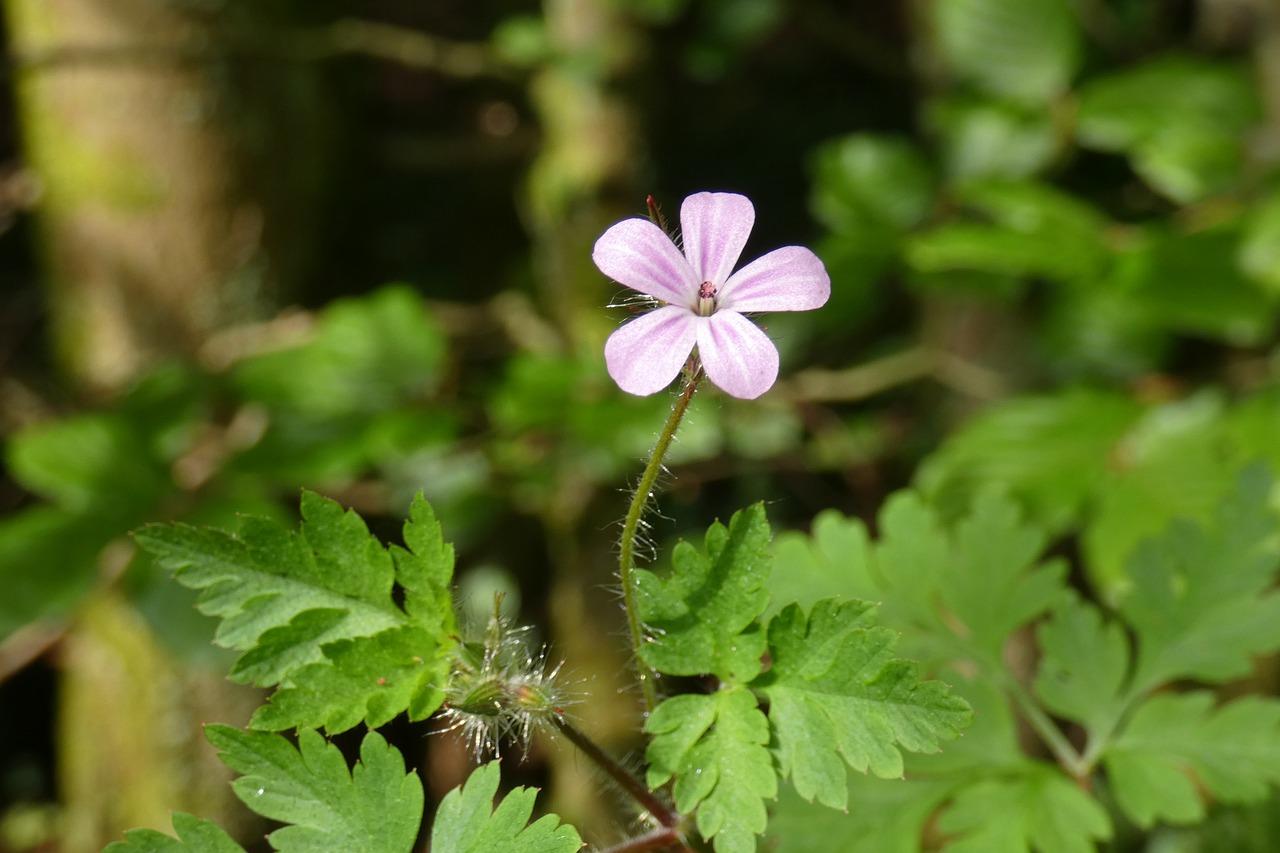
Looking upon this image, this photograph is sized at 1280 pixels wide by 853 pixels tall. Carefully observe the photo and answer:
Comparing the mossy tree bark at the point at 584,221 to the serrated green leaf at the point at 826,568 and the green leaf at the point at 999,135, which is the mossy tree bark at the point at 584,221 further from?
the serrated green leaf at the point at 826,568

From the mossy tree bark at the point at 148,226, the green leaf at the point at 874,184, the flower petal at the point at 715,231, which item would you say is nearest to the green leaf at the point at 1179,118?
the green leaf at the point at 874,184

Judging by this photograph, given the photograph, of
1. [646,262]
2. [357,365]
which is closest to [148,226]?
[357,365]

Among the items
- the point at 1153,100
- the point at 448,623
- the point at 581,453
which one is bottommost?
the point at 448,623

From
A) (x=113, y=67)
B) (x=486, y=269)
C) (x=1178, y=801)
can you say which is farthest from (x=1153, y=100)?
(x=113, y=67)

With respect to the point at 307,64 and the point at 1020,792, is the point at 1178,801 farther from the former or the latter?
the point at 307,64

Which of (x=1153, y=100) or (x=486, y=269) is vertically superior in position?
(x=486, y=269)

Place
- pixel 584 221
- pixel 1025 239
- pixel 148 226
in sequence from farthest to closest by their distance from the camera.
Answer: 1. pixel 584 221
2. pixel 148 226
3. pixel 1025 239

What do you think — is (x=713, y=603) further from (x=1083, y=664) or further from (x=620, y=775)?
(x=1083, y=664)
